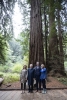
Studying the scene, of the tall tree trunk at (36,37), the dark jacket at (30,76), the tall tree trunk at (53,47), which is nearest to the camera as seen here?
the dark jacket at (30,76)

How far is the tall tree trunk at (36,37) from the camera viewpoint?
28.0 feet

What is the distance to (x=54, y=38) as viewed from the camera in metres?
12.6

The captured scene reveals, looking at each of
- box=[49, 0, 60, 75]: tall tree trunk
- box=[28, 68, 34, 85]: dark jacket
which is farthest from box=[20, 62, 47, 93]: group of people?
box=[49, 0, 60, 75]: tall tree trunk

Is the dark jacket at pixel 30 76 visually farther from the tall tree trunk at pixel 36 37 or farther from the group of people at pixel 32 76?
the tall tree trunk at pixel 36 37

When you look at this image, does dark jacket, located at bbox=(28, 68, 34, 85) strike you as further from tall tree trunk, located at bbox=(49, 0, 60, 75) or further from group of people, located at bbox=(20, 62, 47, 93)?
tall tree trunk, located at bbox=(49, 0, 60, 75)

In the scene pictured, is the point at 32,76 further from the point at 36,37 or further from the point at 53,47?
the point at 53,47

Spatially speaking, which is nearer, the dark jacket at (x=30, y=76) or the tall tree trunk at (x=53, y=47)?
the dark jacket at (x=30, y=76)

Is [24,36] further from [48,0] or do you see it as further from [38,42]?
[38,42]

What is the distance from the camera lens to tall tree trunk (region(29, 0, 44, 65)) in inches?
336

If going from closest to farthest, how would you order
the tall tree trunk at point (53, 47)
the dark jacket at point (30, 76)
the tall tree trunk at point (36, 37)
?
the dark jacket at point (30, 76)
the tall tree trunk at point (36, 37)
the tall tree trunk at point (53, 47)

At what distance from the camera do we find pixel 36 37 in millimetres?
8789

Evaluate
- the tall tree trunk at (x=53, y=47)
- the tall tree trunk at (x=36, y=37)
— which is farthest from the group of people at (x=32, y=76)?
the tall tree trunk at (x=53, y=47)

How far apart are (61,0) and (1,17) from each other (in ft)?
13.8

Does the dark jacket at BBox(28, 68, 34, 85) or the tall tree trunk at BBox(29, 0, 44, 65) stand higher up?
the tall tree trunk at BBox(29, 0, 44, 65)
